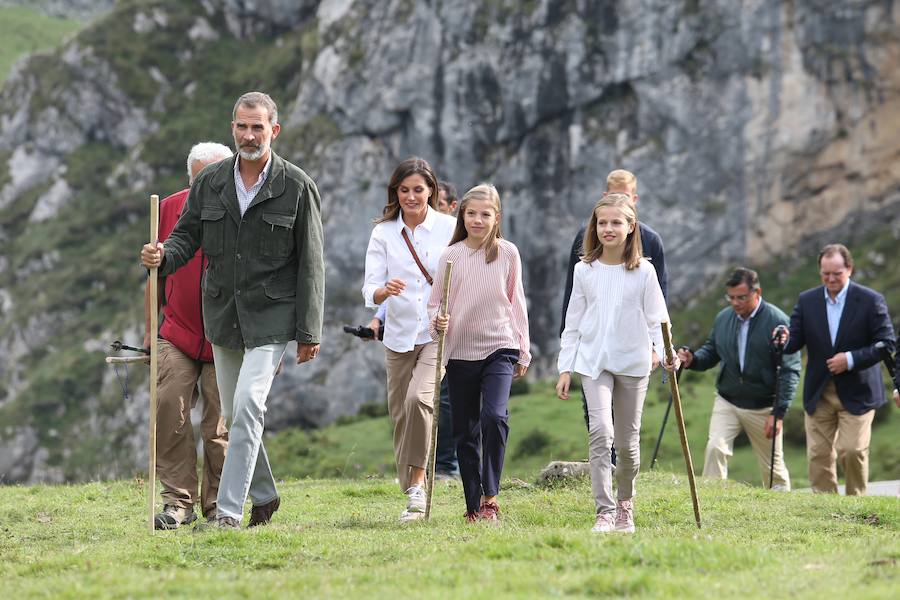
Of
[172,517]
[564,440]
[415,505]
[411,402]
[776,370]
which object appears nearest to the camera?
[172,517]

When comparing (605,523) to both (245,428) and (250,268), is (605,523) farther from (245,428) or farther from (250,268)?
(250,268)

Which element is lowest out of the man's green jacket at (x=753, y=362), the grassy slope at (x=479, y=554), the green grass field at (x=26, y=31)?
the grassy slope at (x=479, y=554)

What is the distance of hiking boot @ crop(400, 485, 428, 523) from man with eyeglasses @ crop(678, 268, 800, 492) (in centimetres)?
539

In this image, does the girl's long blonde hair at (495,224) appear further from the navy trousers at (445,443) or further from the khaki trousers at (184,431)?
the navy trousers at (445,443)

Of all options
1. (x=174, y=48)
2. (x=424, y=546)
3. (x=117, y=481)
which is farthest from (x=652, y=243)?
(x=174, y=48)

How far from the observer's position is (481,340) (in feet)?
33.7

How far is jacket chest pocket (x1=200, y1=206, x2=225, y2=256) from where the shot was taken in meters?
9.82

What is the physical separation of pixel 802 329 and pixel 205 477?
→ 305 inches

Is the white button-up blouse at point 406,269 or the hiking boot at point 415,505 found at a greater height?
the white button-up blouse at point 406,269

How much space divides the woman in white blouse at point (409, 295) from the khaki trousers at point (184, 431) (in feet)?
5.12

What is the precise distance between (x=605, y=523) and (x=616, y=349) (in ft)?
4.35

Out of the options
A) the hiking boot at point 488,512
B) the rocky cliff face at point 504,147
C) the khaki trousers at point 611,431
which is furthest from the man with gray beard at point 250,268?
the rocky cliff face at point 504,147

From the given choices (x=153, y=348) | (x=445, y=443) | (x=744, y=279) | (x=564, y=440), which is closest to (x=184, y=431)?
(x=153, y=348)

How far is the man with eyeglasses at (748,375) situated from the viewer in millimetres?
15250
